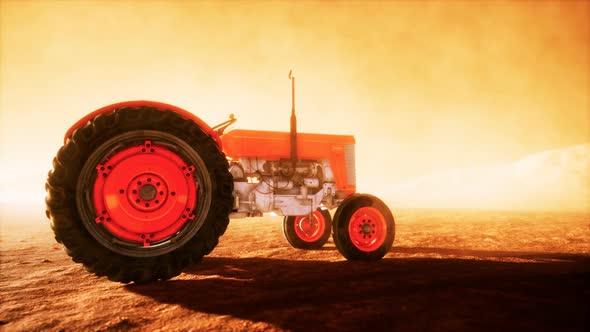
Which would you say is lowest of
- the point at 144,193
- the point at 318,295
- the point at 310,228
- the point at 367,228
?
the point at 318,295

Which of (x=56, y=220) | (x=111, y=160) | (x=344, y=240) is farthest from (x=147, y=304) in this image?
(x=344, y=240)

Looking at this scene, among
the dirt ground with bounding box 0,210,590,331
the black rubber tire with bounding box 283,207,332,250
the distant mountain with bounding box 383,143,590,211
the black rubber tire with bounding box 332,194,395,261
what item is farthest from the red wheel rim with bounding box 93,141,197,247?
the distant mountain with bounding box 383,143,590,211

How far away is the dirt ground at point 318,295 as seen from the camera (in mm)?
1987

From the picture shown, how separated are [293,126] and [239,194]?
1118mm

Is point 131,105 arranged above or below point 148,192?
above

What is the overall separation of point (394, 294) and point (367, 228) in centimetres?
169

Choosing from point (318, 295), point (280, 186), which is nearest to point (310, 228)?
point (280, 186)

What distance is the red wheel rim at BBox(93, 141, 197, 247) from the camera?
2.81 meters

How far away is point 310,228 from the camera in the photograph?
5500 mm

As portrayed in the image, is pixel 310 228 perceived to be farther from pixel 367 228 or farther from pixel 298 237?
pixel 367 228

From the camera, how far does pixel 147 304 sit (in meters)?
2.39

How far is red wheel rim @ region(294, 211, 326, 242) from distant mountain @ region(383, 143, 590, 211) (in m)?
18.9

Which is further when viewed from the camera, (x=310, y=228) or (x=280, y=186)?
(x=310, y=228)

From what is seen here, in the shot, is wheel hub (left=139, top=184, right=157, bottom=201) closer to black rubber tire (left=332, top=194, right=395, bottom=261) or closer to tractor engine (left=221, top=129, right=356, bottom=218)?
tractor engine (left=221, top=129, right=356, bottom=218)
